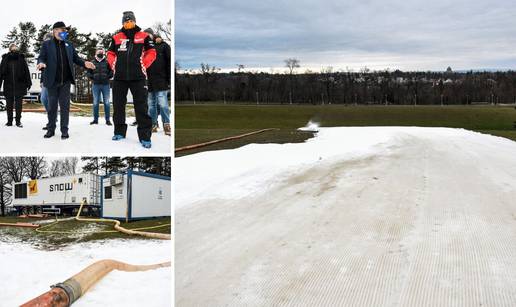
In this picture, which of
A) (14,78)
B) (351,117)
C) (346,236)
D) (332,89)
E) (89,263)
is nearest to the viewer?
(14,78)

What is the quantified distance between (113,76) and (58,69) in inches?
8.8

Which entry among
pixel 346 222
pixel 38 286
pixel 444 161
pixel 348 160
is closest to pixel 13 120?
pixel 38 286

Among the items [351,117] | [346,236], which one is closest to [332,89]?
[351,117]

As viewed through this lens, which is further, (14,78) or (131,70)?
(131,70)

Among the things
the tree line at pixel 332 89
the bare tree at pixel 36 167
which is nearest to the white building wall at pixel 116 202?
the bare tree at pixel 36 167

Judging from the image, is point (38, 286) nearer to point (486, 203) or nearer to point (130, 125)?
point (130, 125)

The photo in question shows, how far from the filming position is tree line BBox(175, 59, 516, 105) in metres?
98.3

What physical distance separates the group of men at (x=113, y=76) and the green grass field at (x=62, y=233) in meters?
0.39

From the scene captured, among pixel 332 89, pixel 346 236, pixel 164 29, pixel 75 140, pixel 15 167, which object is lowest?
pixel 346 236

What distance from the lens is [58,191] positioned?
6.65 feet

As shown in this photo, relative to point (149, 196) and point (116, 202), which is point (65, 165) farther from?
point (149, 196)

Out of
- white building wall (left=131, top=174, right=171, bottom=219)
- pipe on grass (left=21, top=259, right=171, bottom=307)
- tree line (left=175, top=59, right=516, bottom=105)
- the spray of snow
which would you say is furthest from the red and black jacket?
tree line (left=175, top=59, right=516, bottom=105)

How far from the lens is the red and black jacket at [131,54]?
2.07 metres

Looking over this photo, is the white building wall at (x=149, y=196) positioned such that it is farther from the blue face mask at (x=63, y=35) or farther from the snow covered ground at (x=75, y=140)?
the blue face mask at (x=63, y=35)
